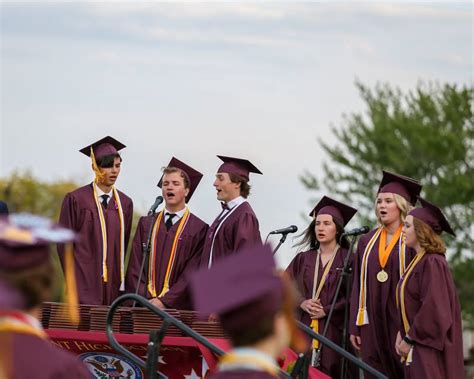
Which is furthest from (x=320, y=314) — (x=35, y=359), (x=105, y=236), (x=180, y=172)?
(x=35, y=359)

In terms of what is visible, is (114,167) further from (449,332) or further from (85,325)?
(449,332)

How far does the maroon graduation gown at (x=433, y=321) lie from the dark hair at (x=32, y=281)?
5.98m

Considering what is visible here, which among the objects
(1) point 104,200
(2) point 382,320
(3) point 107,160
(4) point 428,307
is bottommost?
(2) point 382,320

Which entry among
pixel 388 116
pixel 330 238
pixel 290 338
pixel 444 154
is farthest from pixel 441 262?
pixel 388 116

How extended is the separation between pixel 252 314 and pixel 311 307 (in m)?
7.15

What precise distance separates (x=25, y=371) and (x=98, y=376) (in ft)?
17.8

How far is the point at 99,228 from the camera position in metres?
10.8

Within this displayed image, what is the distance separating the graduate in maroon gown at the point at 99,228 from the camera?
1077 centimetres

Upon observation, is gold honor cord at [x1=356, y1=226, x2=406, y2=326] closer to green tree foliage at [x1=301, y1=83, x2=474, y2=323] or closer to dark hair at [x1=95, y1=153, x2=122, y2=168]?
dark hair at [x1=95, y1=153, x2=122, y2=168]

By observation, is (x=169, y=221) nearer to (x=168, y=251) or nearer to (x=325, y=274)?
(x=168, y=251)

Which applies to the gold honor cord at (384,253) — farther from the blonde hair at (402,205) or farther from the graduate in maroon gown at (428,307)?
the graduate in maroon gown at (428,307)

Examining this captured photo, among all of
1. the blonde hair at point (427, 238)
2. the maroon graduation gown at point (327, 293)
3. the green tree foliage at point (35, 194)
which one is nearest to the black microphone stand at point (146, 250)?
the maroon graduation gown at point (327, 293)

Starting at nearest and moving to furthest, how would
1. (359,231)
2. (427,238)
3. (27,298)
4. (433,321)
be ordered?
(27,298) → (433,321) → (427,238) → (359,231)

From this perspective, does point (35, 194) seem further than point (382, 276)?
Yes
